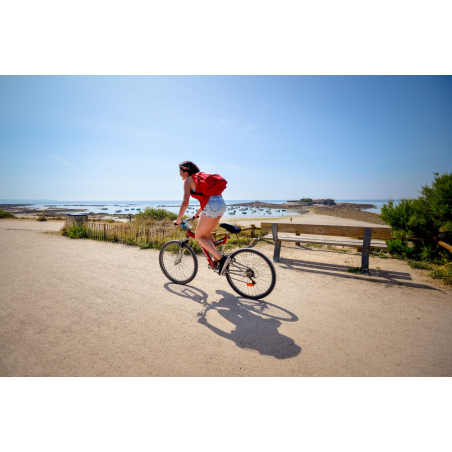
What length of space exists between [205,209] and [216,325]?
5.68 feet

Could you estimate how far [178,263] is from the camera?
420 centimetres

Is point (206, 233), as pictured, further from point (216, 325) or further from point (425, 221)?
Answer: point (425, 221)

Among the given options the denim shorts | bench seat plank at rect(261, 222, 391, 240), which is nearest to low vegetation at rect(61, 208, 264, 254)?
bench seat plank at rect(261, 222, 391, 240)

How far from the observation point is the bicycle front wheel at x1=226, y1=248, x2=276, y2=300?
11.0ft

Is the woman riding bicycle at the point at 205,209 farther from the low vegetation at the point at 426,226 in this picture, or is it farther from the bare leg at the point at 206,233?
the low vegetation at the point at 426,226

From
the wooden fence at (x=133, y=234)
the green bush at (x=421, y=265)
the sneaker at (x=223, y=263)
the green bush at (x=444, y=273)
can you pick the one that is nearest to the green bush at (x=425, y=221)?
the green bush at (x=421, y=265)

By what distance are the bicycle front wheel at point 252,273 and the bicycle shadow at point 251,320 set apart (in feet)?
0.59

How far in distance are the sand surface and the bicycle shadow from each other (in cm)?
1

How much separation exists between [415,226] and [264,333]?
20.1ft

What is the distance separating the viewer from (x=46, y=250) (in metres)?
6.61

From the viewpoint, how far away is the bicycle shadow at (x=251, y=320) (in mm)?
2369

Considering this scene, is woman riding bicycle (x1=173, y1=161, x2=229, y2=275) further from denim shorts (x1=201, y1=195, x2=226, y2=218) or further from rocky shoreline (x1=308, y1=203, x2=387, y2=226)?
rocky shoreline (x1=308, y1=203, x2=387, y2=226)

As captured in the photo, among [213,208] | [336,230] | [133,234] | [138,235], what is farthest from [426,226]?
[133,234]

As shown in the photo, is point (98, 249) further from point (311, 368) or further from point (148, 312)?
point (311, 368)
